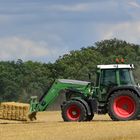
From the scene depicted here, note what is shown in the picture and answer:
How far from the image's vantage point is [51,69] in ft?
299

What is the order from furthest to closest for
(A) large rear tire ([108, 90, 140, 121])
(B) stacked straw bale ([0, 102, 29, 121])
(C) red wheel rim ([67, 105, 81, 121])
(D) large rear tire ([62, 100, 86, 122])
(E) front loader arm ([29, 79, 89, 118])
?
(E) front loader arm ([29, 79, 89, 118])
(B) stacked straw bale ([0, 102, 29, 121])
(C) red wheel rim ([67, 105, 81, 121])
(D) large rear tire ([62, 100, 86, 122])
(A) large rear tire ([108, 90, 140, 121])

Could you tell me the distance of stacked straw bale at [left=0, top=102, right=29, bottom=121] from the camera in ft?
80.3

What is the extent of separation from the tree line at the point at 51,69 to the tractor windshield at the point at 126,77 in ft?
158

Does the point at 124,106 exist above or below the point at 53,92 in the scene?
below

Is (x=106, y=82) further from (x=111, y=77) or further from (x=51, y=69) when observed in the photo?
(x=51, y=69)

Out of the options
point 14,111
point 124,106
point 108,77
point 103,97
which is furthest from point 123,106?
point 14,111

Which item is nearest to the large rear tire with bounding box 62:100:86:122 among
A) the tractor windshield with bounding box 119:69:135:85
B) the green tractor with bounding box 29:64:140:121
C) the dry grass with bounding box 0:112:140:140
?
the green tractor with bounding box 29:64:140:121

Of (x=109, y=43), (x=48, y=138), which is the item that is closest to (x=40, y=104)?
(x=48, y=138)

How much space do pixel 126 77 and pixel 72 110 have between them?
2785mm

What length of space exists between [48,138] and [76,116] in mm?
7928

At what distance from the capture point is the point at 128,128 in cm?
1955

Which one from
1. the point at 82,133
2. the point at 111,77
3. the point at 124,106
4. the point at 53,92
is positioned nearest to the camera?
the point at 82,133

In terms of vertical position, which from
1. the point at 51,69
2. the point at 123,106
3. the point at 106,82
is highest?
the point at 51,69

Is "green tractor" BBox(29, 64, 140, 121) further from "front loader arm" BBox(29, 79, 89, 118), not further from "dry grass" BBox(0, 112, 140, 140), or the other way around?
"dry grass" BBox(0, 112, 140, 140)
